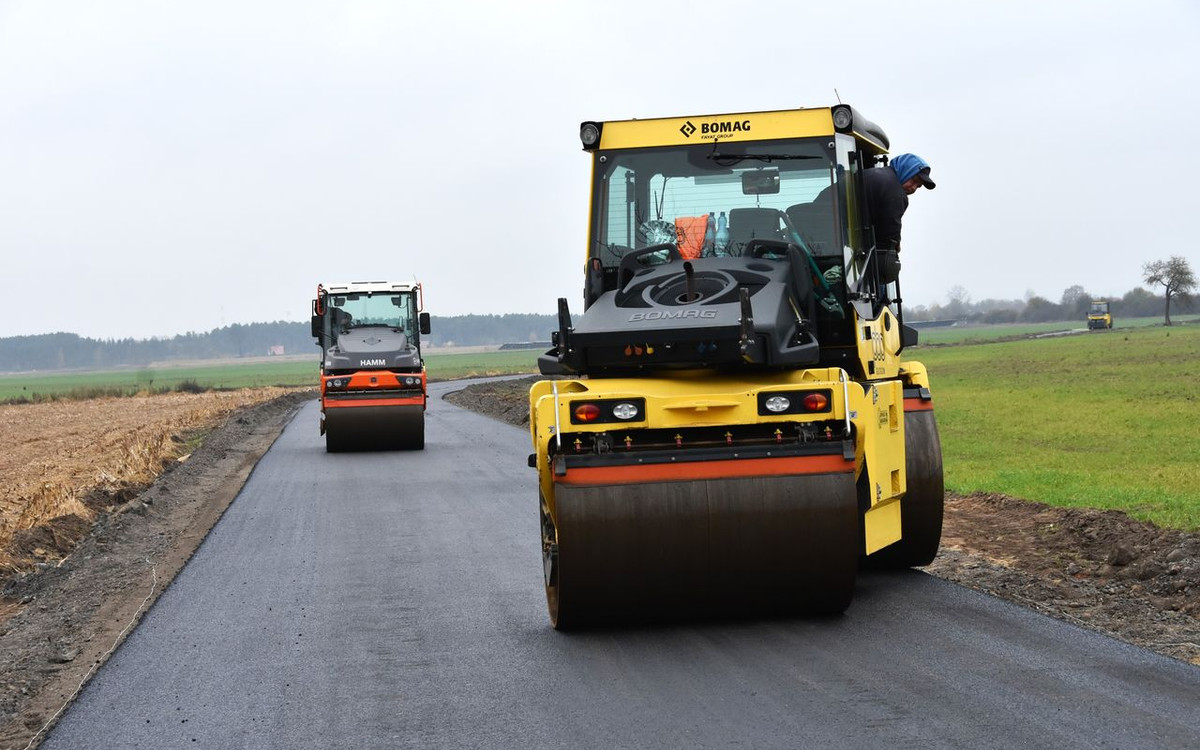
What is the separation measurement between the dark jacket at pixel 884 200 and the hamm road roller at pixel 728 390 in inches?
5.5

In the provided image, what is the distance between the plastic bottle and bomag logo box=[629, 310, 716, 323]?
0.89 metres

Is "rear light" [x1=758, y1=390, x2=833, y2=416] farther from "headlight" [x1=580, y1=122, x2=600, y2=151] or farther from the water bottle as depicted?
"headlight" [x1=580, y1=122, x2=600, y2=151]

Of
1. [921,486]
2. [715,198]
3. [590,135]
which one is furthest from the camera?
[921,486]

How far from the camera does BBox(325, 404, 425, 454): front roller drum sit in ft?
73.6

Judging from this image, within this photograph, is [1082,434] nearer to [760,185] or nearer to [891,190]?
[891,190]

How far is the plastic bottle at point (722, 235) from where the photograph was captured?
8508mm

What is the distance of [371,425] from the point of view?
2250 centimetres

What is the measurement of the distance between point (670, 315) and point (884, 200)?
203cm

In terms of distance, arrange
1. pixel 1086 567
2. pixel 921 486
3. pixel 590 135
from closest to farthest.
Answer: pixel 590 135
pixel 921 486
pixel 1086 567

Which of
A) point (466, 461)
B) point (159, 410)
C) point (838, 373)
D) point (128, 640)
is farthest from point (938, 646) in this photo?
point (159, 410)

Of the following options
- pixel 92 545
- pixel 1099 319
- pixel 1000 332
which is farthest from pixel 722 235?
pixel 1000 332

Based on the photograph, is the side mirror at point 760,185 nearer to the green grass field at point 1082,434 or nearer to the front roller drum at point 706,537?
the front roller drum at point 706,537

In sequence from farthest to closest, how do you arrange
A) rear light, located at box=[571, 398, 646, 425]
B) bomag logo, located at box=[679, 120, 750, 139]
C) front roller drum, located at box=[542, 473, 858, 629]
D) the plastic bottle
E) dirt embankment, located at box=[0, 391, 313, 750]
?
1. bomag logo, located at box=[679, 120, 750, 139]
2. the plastic bottle
3. dirt embankment, located at box=[0, 391, 313, 750]
4. rear light, located at box=[571, 398, 646, 425]
5. front roller drum, located at box=[542, 473, 858, 629]

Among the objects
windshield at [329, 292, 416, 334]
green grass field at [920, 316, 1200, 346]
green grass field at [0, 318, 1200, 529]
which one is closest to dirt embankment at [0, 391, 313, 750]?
windshield at [329, 292, 416, 334]
